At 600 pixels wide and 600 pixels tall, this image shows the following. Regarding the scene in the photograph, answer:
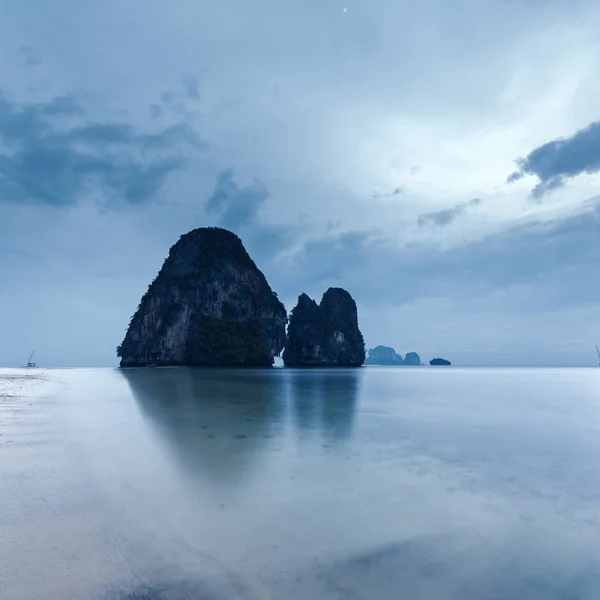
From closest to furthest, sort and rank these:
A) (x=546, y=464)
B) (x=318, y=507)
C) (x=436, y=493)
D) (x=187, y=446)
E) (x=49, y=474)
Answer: (x=318, y=507) → (x=436, y=493) → (x=49, y=474) → (x=546, y=464) → (x=187, y=446)

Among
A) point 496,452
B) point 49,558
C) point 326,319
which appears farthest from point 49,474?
point 326,319

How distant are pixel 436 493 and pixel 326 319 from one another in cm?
12787

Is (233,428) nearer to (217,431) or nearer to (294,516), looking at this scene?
(217,431)

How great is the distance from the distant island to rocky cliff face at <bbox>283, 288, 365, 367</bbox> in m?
0.36

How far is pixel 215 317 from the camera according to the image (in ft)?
348

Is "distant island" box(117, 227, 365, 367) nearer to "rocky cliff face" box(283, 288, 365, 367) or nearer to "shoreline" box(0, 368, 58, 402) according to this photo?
"rocky cliff face" box(283, 288, 365, 367)

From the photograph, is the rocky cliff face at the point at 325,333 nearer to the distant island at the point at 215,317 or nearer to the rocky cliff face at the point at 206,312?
the distant island at the point at 215,317

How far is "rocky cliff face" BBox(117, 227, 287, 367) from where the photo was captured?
Answer: 103 m

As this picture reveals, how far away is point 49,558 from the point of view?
3.97m

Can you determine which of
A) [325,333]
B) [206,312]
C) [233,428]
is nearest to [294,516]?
[233,428]

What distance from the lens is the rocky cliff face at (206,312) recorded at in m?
103

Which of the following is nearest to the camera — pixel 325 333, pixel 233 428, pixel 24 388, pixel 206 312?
pixel 233 428

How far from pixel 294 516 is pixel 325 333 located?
415ft

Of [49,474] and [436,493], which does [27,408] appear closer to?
[49,474]
